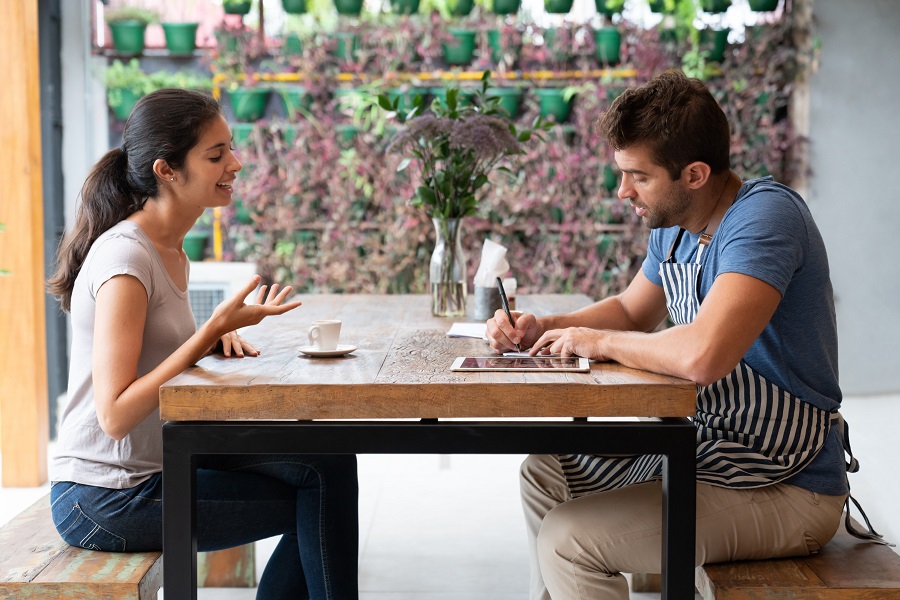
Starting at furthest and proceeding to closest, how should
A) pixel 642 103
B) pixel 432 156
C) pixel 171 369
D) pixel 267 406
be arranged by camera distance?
pixel 432 156 → pixel 642 103 → pixel 171 369 → pixel 267 406

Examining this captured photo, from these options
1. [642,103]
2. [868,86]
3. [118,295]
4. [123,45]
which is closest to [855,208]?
[868,86]

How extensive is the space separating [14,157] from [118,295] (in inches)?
79.1

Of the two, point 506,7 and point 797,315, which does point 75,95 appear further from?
point 797,315

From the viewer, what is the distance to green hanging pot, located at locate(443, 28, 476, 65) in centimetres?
495

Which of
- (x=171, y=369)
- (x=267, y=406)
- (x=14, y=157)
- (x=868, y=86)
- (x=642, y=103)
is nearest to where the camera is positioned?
(x=267, y=406)

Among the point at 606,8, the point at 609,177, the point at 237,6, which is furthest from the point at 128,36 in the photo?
the point at 609,177

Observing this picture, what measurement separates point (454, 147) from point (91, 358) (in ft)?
3.90

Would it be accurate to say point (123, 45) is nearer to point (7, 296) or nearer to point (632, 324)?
point (7, 296)

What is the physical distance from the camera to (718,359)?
1526 mm

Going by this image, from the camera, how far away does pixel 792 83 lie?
4.98 m

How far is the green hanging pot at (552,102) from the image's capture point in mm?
4957

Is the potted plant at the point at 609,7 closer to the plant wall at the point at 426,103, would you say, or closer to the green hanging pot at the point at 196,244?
the plant wall at the point at 426,103

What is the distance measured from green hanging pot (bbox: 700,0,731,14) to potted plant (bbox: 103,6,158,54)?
294 centimetres

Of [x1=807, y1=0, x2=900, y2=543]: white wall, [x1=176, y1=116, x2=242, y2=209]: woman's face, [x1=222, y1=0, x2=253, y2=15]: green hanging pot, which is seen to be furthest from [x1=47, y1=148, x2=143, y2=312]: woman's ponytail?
[x1=807, y1=0, x2=900, y2=543]: white wall
